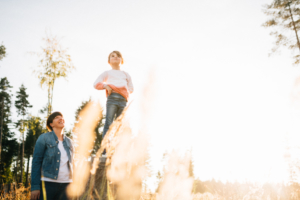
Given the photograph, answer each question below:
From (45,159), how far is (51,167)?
4.6 inches

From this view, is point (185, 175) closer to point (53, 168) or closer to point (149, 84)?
point (149, 84)

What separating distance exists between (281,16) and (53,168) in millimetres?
14977

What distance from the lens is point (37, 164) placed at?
2.42 meters

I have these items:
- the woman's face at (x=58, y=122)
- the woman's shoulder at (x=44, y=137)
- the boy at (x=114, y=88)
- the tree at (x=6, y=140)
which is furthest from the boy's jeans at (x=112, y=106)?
the tree at (x=6, y=140)

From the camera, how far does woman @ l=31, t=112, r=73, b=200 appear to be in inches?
93.4

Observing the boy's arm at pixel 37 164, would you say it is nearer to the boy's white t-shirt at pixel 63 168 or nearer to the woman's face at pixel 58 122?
the boy's white t-shirt at pixel 63 168

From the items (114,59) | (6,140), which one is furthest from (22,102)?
(114,59)

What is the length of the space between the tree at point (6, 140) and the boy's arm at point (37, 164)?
2439 cm

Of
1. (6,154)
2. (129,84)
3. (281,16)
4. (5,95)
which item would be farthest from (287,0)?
(6,154)

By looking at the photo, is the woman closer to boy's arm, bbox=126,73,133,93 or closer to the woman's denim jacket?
the woman's denim jacket

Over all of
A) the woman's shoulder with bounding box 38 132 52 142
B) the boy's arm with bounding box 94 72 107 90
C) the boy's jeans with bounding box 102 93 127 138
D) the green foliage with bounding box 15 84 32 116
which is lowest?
the woman's shoulder with bounding box 38 132 52 142

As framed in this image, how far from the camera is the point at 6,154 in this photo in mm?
27844

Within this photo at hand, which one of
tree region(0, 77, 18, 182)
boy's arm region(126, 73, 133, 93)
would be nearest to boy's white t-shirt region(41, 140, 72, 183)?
boy's arm region(126, 73, 133, 93)

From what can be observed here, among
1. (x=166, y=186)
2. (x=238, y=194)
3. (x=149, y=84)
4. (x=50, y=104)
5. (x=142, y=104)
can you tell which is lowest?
(x=238, y=194)
